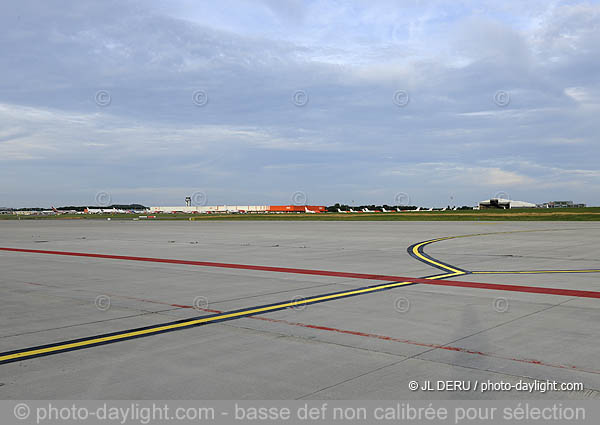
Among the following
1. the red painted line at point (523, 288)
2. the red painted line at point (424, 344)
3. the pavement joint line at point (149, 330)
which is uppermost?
the red painted line at point (523, 288)

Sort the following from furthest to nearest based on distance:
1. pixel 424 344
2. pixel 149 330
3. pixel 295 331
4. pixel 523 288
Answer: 1. pixel 523 288
2. pixel 149 330
3. pixel 295 331
4. pixel 424 344

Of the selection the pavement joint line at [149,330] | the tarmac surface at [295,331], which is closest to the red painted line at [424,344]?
the tarmac surface at [295,331]

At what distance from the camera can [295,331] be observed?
827 cm

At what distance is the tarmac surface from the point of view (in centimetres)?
579

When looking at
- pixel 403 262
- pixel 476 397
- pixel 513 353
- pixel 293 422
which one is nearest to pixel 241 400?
pixel 293 422

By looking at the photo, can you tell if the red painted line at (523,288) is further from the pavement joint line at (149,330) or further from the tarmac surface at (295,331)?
the pavement joint line at (149,330)

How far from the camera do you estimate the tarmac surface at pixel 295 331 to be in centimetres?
579

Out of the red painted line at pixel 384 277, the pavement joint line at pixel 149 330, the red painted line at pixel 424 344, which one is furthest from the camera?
the red painted line at pixel 384 277

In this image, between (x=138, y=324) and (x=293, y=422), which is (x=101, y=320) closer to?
(x=138, y=324)

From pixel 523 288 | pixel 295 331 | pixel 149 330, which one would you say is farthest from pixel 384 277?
pixel 149 330

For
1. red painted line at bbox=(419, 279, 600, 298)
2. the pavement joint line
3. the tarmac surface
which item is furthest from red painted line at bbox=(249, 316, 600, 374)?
red painted line at bbox=(419, 279, 600, 298)

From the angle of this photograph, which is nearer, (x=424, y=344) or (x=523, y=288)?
(x=424, y=344)

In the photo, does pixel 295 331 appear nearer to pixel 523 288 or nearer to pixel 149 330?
pixel 149 330

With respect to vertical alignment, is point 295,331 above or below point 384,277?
below
